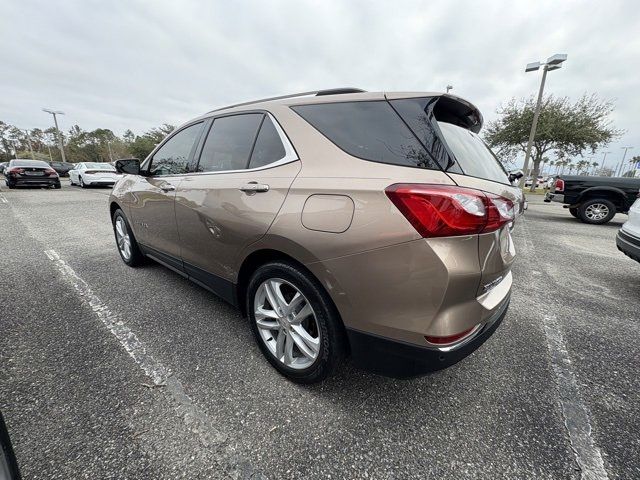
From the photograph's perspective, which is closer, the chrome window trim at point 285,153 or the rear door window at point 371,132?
the rear door window at point 371,132

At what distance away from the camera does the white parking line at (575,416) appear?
143 centimetres

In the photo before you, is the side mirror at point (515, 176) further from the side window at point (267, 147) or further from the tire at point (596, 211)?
the tire at point (596, 211)

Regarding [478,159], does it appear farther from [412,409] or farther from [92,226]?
[92,226]

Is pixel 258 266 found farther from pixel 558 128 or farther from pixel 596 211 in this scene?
pixel 558 128

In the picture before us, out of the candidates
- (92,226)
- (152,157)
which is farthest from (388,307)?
(92,226)

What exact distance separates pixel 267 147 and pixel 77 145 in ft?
274

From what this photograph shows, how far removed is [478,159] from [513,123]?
2386 centimetres

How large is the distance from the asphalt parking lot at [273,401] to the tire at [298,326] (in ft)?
0.47

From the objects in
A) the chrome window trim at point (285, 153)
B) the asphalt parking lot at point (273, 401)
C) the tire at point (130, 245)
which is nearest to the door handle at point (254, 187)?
the chrome window trim at point (285, 153)

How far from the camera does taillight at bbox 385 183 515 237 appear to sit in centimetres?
129

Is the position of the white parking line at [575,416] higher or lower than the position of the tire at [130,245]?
lower

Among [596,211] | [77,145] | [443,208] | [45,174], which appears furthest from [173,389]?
[77,145]

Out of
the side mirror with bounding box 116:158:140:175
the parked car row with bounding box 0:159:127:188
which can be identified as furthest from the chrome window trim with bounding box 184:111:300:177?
the parked car row with bounding box 0:159:127:188

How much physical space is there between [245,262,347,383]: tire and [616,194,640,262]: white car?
12.0 feet
